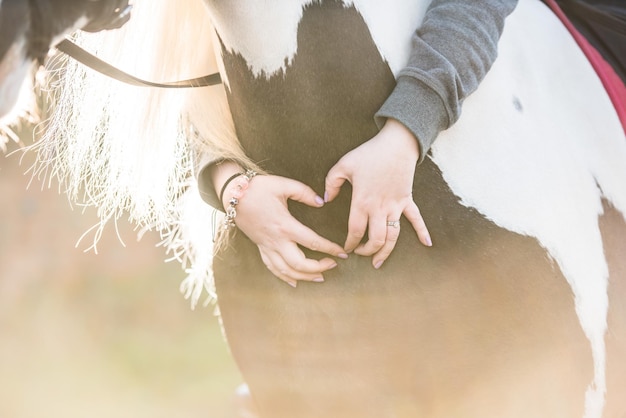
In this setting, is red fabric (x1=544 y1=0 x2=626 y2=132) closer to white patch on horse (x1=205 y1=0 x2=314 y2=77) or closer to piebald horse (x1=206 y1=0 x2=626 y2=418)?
piebald horse (x1=206 y1=0 x2=626 y2=418)

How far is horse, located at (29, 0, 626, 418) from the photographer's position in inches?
43.5

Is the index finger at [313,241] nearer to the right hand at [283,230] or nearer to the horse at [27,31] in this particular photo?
the right hand at [283,230]

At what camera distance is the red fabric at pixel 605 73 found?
4.45ft

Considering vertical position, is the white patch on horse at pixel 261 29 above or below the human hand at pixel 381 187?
above

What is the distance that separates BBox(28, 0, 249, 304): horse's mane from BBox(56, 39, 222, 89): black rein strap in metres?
0.02

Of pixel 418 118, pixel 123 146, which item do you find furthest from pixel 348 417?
pixel 123 146

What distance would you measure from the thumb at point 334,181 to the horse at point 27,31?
369 mm

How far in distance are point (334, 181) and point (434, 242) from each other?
0.53 ft

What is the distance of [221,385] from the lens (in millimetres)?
5027

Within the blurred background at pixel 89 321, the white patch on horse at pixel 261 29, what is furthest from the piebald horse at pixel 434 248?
the blurred background at pixel 89 321

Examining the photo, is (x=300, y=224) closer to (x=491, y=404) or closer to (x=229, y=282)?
(x=229, y=282)

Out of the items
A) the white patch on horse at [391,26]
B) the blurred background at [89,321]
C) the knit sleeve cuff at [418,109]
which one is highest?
the white patch on horse at [391,26]

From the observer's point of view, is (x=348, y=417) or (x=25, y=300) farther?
(x=25, y=300)

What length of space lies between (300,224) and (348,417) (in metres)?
0.29
